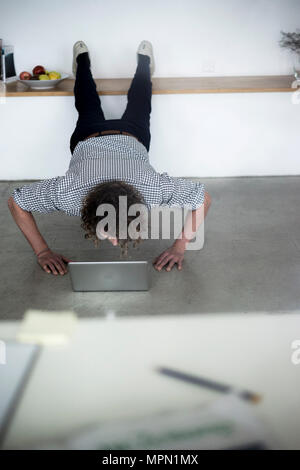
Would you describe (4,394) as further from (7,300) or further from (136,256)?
(136,256)

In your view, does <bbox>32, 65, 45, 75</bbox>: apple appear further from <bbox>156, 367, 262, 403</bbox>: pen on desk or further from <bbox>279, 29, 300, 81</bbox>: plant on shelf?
<bbox>156, 367, 262, 403</bbox>: pen on desk

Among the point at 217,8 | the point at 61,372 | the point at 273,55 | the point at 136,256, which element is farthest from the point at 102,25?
the point at 61,372

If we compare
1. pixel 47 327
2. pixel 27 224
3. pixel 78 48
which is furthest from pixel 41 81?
pixel 47 327

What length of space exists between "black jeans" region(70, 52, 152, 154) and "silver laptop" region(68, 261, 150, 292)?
756 mm

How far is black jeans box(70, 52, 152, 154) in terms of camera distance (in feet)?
7.96

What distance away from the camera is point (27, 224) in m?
2.11

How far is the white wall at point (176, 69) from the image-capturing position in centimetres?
305

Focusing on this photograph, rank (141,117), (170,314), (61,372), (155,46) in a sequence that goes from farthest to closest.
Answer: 1. (155,46)
2. (141,117)
3. (170,314)
4. (61,372)

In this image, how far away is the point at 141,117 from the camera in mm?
2611

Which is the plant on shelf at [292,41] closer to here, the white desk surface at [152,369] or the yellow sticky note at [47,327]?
the white desk surface at [152,369]

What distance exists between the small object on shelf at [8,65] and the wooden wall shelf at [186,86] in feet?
0.16

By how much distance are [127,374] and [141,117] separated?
1575 mm
